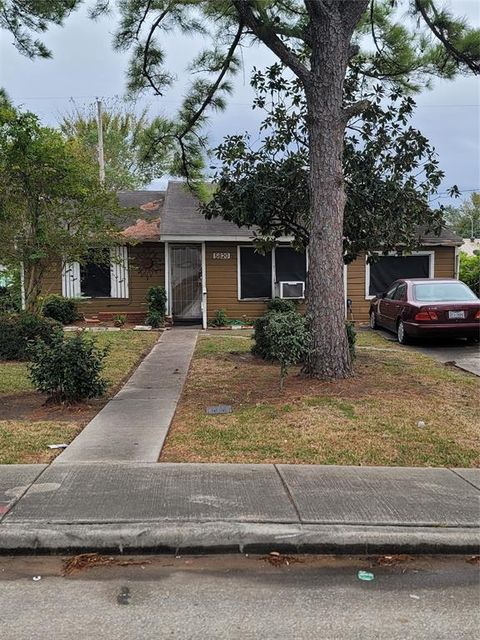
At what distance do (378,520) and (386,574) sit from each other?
19.5 inches

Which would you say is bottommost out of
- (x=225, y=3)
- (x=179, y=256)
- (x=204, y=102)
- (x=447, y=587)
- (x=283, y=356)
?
(x=447, y=587)

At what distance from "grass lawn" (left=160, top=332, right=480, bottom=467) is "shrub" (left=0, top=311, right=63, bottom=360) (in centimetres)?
337

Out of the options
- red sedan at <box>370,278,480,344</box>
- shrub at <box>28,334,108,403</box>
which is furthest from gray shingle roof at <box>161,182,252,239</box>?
shrub at <box>28,334,108,403</box>

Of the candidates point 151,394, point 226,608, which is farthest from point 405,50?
point 226,608

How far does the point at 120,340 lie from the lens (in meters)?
13.3

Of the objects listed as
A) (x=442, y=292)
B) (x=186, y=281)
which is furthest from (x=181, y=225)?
(x=442, y=292)

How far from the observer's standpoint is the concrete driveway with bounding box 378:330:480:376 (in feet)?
34.5

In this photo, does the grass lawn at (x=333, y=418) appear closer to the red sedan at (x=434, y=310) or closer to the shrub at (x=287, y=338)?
the shrub at (x=287, y=338)

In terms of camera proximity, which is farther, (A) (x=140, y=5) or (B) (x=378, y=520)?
(A) (x=140, y=5)

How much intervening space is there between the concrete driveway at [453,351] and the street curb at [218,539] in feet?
21.0

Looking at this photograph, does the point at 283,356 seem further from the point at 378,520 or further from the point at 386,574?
the point at 386,574

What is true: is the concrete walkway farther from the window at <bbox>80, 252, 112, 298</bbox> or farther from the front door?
the window at <bbox>80, 252, 112, 298</bbox>

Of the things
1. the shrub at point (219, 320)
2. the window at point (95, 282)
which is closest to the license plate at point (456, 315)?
the shrub at point (219, 320)

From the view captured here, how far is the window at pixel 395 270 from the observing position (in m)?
18.0
